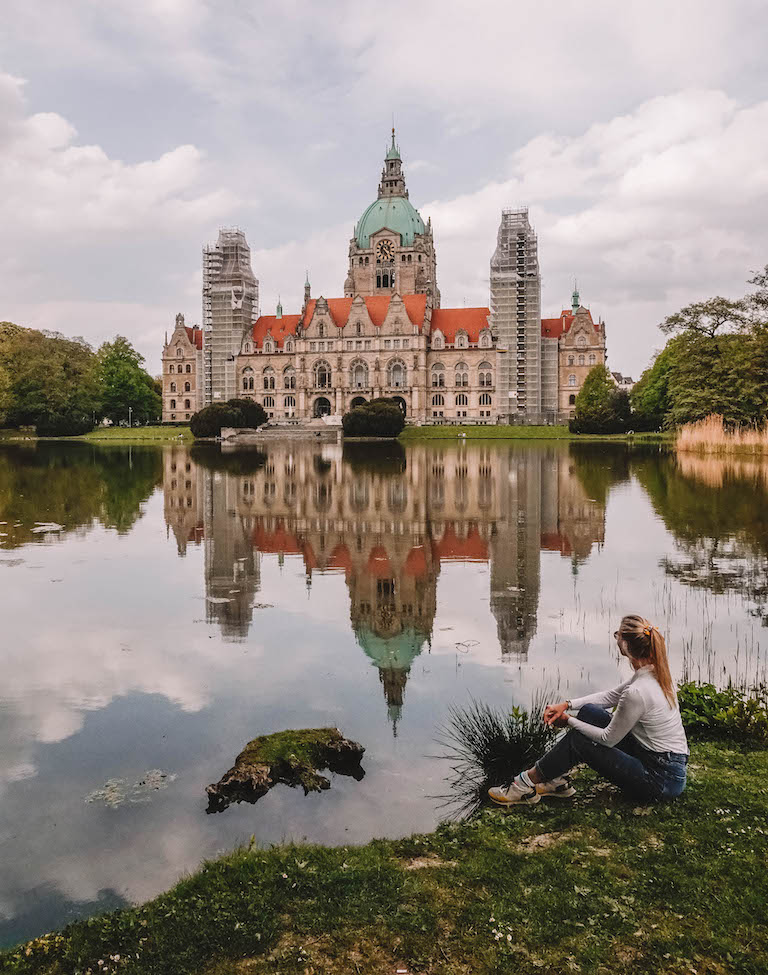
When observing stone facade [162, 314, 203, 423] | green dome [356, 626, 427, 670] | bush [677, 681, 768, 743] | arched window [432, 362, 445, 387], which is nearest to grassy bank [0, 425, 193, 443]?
stone facade [162, 314, 203, 423]

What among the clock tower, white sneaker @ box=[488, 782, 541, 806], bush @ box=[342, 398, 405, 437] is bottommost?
white sneaker @ box=[488, 782, 541, 806]

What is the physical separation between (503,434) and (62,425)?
139 feet

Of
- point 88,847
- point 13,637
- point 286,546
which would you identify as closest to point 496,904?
point 88,847

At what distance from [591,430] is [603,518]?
56.7 m

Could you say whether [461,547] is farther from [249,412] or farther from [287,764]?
[249,412]

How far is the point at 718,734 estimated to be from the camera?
22.3 ft

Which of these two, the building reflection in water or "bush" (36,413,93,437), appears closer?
the building reflection in water

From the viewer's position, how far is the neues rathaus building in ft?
318

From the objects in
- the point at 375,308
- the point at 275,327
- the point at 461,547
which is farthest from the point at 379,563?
the point at 275,327

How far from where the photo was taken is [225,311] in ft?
344

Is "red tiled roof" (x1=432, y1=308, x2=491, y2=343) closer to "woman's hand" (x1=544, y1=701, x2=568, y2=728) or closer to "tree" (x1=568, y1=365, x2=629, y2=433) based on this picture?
"tree" (x1=568, y1=365, x2=629, y2=433)

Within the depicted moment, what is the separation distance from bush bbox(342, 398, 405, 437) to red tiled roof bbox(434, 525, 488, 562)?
179 feet

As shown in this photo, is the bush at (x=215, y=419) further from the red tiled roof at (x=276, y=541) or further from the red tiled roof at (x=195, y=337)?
the red tiled roof at (x=276, y=541)

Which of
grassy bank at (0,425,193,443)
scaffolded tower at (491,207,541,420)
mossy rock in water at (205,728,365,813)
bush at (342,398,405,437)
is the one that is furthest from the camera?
scaffolded tower at (491,207,541,420)
